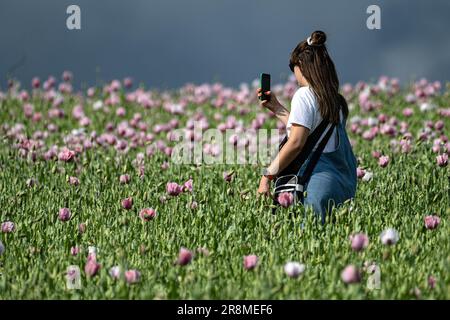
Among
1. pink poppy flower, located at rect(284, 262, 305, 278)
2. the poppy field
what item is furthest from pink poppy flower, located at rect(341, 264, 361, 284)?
pink poppy flower, located at rect(284, 262, 305, 278)

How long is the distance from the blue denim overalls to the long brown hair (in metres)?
0.18

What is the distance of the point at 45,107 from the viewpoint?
12055 millimetres

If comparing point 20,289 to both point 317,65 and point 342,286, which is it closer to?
point 342,286

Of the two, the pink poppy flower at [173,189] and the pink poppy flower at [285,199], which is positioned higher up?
the pink poppy flower at [173,189]

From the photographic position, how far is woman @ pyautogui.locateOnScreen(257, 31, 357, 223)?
5.35 meters

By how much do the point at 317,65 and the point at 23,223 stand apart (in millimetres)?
2199

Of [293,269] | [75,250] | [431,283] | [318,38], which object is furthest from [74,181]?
[431,283]

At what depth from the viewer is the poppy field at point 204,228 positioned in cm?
417

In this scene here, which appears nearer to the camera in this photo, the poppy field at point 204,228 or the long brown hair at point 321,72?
the poppy field at point 204,228

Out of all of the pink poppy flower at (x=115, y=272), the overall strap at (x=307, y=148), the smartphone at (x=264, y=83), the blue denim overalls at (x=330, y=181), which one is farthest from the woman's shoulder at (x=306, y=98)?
the pink poppy flower at (x=115, y=272)

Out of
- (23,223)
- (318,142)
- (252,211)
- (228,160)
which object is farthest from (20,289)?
(228,160)

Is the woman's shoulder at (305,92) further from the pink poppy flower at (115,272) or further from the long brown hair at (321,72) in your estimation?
the pink poppy flower at (115,272)
